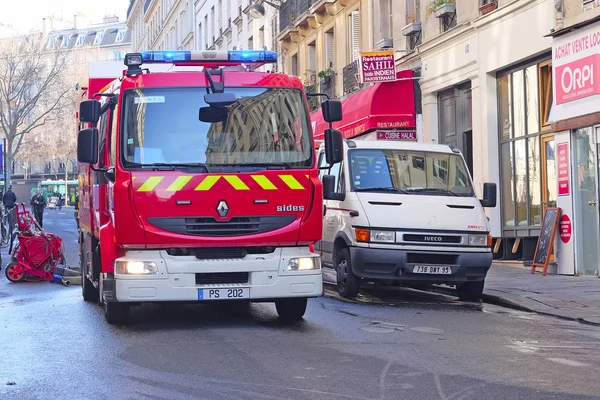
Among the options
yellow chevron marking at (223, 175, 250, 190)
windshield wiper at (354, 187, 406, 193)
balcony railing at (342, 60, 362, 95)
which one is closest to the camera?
yellow chevron marking at (223, 175, 250, 190)

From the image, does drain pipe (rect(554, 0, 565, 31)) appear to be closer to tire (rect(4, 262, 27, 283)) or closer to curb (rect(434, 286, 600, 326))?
curb (rect(434, 286, 600, 326))

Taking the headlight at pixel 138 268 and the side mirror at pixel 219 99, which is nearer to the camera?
the headlight at pixel 138 268

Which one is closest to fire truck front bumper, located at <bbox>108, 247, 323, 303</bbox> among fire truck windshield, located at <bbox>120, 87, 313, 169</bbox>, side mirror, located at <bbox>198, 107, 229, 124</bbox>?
fire truck windshield, located at <bbox>120, 87, 313, 169</bbox>

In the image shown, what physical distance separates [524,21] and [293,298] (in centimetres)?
1005

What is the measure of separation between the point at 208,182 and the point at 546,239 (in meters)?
8.78

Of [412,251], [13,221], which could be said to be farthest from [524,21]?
[13,221]

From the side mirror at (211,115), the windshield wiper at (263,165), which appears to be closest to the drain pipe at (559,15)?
the windshield wiper at (263,165)

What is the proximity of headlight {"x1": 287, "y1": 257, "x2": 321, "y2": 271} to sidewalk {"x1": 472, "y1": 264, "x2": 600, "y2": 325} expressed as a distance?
3.06 m

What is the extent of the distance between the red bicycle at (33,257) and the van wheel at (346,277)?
5.55 meters

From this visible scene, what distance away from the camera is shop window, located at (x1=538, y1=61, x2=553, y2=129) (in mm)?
18141

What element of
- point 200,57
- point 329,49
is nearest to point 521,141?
point 200,57

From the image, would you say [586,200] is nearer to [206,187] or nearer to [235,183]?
[235,183]

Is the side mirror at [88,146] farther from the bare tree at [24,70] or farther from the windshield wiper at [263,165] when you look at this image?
the bare tree at [24,70]

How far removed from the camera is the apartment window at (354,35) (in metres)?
28.4
